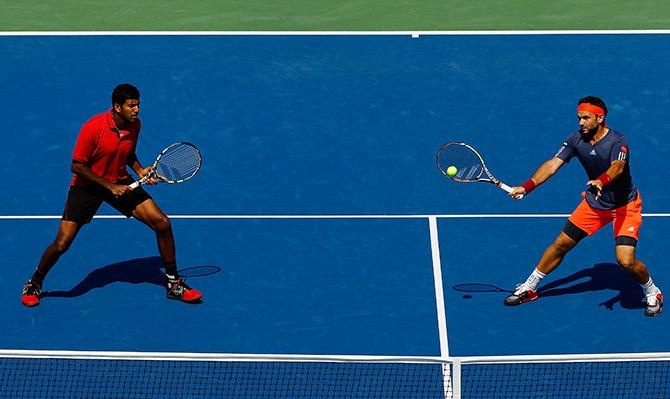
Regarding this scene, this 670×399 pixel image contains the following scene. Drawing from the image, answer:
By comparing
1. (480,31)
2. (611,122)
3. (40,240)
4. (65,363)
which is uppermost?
Answer: (480,31)

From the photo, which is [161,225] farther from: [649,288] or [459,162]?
[649,288]

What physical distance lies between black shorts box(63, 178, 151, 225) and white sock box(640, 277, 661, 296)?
4586 mm

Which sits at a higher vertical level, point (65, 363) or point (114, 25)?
point (114, 25)

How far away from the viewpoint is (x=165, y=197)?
49.1 feet

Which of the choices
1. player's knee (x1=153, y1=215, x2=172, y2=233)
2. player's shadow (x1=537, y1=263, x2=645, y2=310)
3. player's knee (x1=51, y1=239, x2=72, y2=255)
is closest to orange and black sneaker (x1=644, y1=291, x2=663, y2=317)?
player's shadow (x1=537, y1=263, x2=645, y2=310)

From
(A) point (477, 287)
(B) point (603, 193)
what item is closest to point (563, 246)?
(B) point (603, 193)

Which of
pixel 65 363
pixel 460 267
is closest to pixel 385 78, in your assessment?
pixel 460 267

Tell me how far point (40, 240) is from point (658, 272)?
20.9 feet

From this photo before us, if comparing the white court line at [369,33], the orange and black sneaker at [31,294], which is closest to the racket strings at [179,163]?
the orange and black sneaker at [31,294]

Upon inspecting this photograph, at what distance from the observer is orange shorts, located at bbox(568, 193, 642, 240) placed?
38.6 ft

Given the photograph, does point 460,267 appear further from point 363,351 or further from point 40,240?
point 40,240

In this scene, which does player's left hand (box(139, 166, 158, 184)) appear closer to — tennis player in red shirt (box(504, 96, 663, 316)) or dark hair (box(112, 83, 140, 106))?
dark hair (box(112, 83, 140, 106))

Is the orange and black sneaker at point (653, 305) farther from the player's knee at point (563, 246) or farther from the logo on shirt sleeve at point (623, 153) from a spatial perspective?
the logo on shirt sleeve at point (623, 153)

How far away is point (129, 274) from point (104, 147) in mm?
1795
